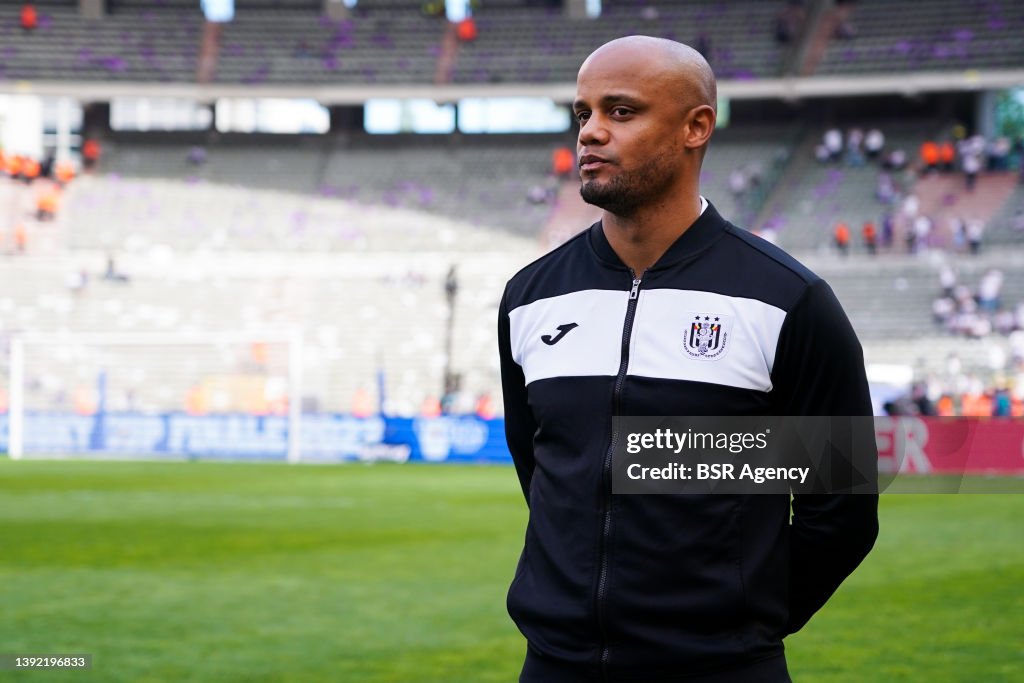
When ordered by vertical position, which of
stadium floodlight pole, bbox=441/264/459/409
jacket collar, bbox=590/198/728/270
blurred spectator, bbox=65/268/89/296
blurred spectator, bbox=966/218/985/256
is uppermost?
blurred spectator, bbox=966/218/985/256

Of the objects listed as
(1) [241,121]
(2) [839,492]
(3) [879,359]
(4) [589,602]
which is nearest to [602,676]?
(4) [589,602]

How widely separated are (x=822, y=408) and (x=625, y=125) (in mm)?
649

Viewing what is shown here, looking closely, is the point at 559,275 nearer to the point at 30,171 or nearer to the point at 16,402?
the point at 16,402

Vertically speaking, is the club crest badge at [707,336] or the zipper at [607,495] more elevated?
the club crest badge at [707,336]

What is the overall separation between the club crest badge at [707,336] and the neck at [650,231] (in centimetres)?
17

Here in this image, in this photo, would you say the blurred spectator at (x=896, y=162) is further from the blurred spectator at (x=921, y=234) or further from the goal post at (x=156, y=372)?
the goal post at (x=156, y=372)

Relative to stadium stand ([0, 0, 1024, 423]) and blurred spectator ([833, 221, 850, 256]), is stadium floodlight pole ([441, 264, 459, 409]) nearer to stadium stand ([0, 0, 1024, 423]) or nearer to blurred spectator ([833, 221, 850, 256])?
stadium stand ([0, 0, 1024, 423])

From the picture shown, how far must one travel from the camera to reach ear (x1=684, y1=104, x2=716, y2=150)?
8.76ft

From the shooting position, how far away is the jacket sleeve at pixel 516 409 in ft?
9.70

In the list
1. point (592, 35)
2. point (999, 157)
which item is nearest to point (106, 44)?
point (592, 35)

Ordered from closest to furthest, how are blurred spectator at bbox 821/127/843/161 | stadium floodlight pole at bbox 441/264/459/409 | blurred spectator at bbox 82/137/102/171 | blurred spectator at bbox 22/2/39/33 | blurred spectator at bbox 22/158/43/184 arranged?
1. stadium floodlight pole at bbox 441/264/459/409
2. blurred spectator at bbox 821/127/843/161
3. blurred spectator at bbox 22/158/43/184
4. blurred spectator at bbox 82/137/102/171
5. blurred spectator at bbox 22/2/39/33

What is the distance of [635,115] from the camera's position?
2.62 m

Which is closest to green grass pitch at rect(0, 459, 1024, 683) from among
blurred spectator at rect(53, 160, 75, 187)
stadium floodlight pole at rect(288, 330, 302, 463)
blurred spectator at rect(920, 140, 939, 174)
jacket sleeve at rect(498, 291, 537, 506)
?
jacket sleeve at rect(498, 291, 537, 506)

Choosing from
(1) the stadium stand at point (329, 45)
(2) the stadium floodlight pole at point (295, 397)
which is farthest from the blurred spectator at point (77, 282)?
(1) the stadium stand at point (329, 45)
